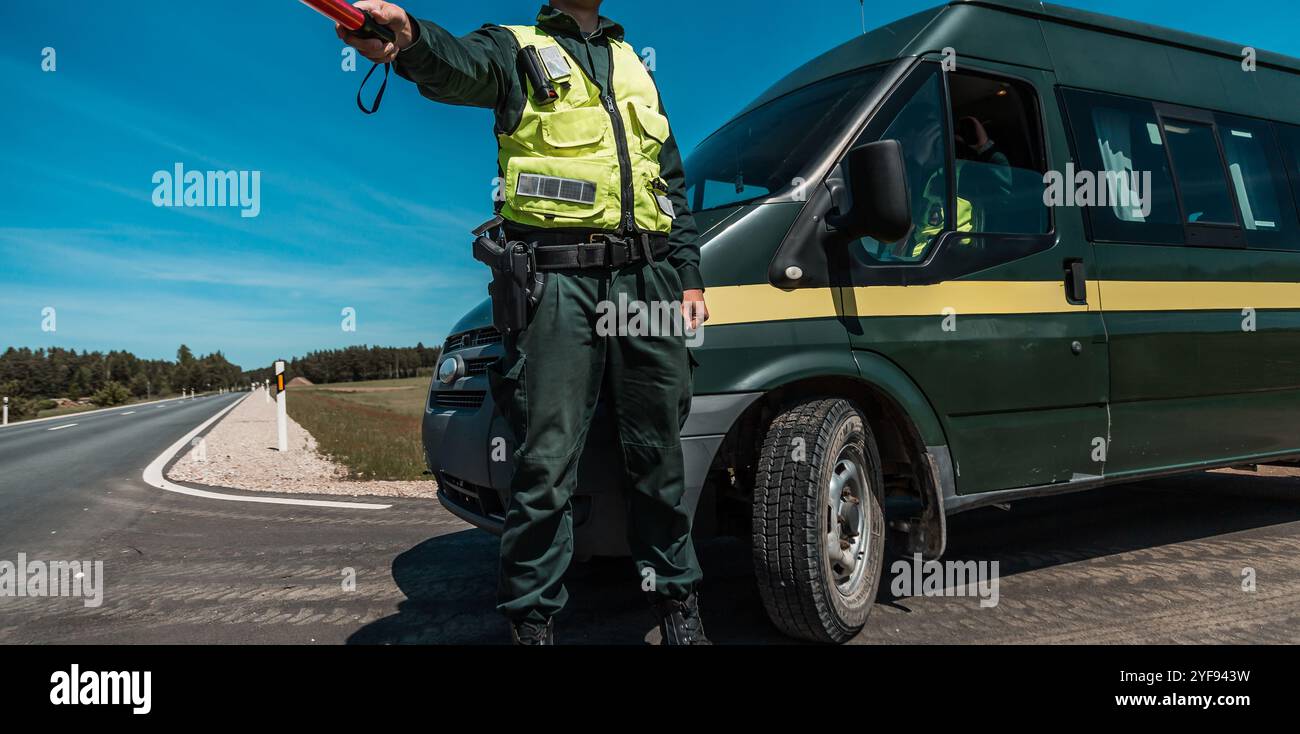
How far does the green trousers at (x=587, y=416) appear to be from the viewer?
207 cm

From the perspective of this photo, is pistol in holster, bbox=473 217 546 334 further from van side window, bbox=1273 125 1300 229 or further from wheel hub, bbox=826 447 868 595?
van side window, bbox=1273 125 1300 229

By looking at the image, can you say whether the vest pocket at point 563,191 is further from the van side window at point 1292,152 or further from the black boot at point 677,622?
the van side window at point 1292,152

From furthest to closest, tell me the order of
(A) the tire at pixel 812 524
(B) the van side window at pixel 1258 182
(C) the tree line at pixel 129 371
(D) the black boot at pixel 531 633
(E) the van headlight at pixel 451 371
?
(C) the tree line at pixel 129 371
(B) the van side window at pixel 1258 182
(E) the van headlight at pixel 451 371
(A) the tire at pixel 812 524
(D) the black boot at pixel 531 633

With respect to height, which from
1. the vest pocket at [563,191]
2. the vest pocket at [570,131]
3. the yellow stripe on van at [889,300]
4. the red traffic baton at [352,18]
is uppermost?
the red traffic baton at [352,18]

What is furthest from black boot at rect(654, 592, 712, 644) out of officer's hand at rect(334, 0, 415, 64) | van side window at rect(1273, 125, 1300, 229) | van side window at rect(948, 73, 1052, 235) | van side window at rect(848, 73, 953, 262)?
van side window at rect(1273, 125, 1300, 229)

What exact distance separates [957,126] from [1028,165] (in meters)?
0.37

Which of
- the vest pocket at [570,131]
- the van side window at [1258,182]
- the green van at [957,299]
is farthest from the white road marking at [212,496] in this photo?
the van side window at [1258,182]

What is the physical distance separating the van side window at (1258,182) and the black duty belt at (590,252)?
142 inches

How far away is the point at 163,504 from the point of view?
19.6 ft

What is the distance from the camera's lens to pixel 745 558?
3.81 m

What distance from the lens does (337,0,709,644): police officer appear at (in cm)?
207

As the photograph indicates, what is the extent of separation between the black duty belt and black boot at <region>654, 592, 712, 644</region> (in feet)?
3.56

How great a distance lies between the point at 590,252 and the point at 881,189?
106cm
